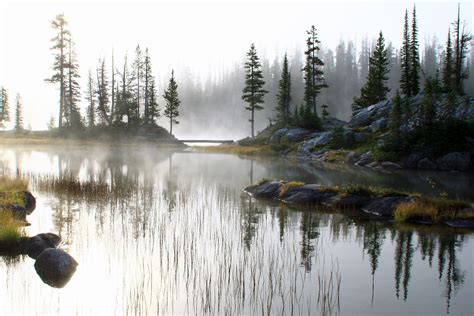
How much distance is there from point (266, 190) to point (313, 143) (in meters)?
35.7

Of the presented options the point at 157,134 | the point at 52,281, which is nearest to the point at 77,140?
the point at 157,134

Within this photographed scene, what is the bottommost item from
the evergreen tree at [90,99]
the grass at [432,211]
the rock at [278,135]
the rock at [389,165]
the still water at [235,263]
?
the still water at [235,263]

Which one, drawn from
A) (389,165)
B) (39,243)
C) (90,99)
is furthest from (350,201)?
(90,99)

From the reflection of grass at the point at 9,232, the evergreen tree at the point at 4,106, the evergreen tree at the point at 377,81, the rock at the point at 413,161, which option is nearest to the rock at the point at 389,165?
the rock at the point at 413,161

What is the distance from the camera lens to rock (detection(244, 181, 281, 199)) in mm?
22922

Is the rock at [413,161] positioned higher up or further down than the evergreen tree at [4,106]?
further down

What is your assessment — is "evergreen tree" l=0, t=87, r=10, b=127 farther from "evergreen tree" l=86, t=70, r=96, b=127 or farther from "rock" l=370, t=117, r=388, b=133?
"rock" l=370, t=117, r=388, b=133

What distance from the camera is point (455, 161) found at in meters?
40.6

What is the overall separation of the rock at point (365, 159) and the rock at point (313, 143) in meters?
9.27

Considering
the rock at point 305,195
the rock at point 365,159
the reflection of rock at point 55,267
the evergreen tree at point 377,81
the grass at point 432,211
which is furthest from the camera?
the evergreen tree at point 377,81

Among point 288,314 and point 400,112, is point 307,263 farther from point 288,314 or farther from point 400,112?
point 400,112

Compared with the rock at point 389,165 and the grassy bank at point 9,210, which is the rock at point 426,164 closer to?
the rock at point 389,165

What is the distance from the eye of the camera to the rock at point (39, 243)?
11.6 m

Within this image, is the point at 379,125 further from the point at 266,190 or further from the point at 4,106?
the point at 4,106
